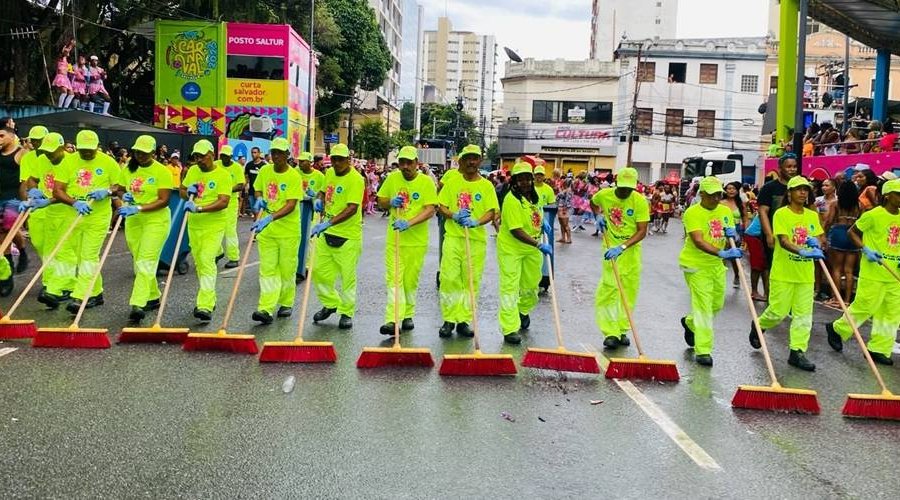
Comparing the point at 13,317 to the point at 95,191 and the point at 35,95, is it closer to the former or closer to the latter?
the point at 95,191

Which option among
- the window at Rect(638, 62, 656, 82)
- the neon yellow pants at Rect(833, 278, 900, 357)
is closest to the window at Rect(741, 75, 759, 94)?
the window at Rect(638, 62, 656, 82)

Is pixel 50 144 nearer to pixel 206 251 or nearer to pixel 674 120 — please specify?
pixel 206 251

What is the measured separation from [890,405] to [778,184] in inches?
183

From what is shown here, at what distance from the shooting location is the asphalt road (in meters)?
4.22

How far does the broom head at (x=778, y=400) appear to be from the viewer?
19.1 ft

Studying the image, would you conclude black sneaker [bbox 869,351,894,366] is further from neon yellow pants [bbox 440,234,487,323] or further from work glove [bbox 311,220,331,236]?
work glove [bbox 311,220,331,236]

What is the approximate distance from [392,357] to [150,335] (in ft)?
7.13

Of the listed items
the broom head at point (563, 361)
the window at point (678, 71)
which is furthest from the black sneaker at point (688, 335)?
the window at point (678, 71)

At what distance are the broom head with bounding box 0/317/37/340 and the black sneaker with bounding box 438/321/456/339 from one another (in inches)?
141

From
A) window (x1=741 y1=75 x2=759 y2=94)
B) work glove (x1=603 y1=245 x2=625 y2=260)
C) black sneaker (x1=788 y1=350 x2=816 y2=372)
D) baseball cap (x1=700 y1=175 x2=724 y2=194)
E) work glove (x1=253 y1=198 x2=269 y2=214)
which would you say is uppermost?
window (x1=741 y1=75 x2=759 y2=94)

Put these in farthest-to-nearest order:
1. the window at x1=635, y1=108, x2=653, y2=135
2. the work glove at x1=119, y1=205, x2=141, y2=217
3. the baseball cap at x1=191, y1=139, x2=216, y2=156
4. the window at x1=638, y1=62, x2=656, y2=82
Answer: the window at x1=635, y1=108, x2=653, y2=135 < the window at x1=638, y1=62, x2=656, y2=82 < the baseball cap at x1=191, y1=139, x2=216, y2=156 < the work glove at x1=119, y1=205, x2=141, y2=217

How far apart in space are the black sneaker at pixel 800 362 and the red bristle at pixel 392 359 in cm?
331

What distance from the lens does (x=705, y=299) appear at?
284 inches

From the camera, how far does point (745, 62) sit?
182ft
